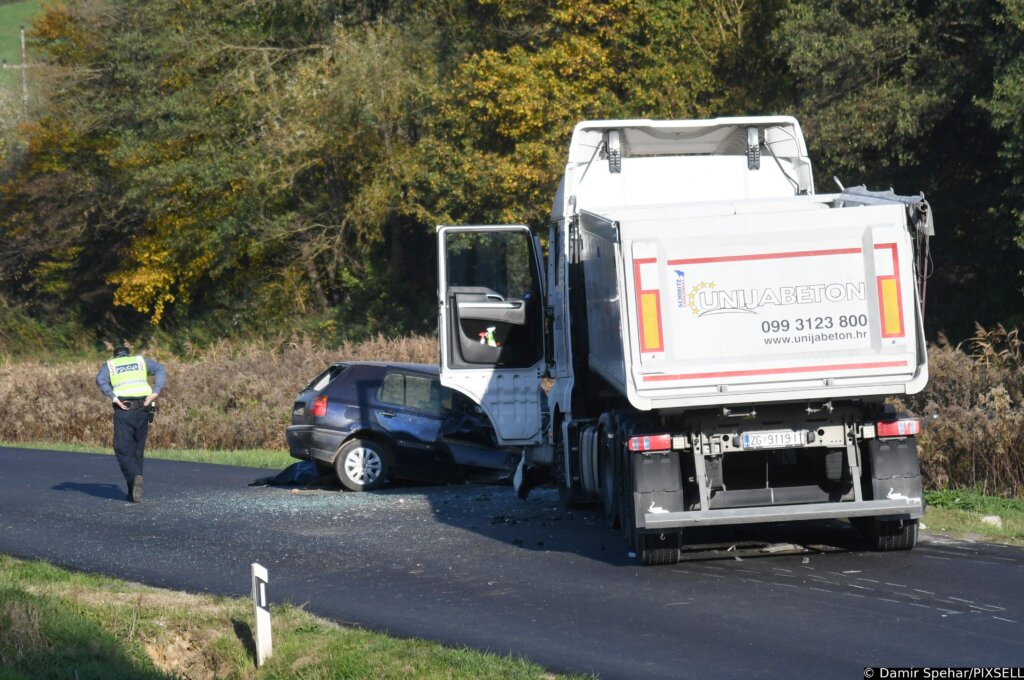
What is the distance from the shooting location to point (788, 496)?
1039 cm

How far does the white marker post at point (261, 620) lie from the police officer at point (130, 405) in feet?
26.9

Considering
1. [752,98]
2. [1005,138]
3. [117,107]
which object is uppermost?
[117,107]

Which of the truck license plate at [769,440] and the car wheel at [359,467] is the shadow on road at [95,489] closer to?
the car wheel at [359,467]

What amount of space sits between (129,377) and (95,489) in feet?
8.23

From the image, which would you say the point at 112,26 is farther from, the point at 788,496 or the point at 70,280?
the point at 788,496

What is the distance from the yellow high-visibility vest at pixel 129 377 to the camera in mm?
16016

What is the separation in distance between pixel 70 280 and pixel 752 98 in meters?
31.3

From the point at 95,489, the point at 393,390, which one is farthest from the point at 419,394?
the point at 95,489

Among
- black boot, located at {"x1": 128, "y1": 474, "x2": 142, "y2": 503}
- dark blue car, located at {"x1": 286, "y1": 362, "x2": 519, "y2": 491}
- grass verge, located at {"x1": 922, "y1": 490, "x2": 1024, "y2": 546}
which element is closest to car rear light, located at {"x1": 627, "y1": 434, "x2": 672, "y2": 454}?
grass verge, located at {"x1": 922, "y1": 490, "x2": 1024, "y2": 546}

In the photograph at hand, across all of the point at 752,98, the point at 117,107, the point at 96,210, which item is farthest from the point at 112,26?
the point at 752,98

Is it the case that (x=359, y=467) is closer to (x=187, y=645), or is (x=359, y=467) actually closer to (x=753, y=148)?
(x=753, y=148)

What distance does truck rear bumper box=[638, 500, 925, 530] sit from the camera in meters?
10.1

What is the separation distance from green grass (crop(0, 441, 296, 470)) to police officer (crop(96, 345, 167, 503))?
200 inches

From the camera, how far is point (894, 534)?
10773 millimetres
